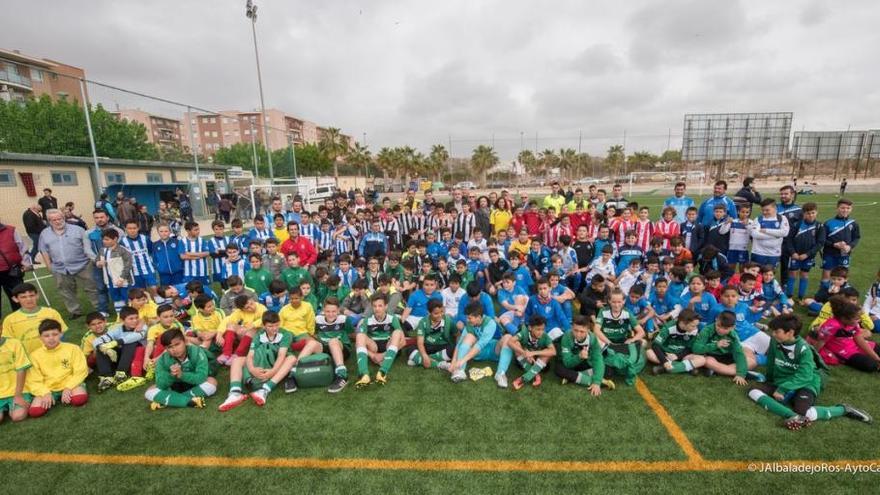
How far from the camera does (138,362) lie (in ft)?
16.0

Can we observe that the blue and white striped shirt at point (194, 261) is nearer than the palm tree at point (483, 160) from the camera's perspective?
Yes

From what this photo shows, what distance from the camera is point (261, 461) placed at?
3355 mm

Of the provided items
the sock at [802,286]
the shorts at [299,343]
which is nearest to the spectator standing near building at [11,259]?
→ the shorts at [299,343]

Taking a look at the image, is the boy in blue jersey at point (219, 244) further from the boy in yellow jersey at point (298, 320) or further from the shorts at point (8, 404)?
the shorts at point (8, 404)

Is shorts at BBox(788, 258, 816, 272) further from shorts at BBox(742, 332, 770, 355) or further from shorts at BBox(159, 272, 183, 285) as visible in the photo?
shorts at BBox(159, 272, 183, 285)

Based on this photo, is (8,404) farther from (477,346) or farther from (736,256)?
(736,256)

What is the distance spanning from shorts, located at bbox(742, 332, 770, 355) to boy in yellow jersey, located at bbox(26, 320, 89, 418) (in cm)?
784

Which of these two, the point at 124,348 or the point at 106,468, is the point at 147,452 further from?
the point at 124,348

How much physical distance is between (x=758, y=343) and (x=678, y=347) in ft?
3.26

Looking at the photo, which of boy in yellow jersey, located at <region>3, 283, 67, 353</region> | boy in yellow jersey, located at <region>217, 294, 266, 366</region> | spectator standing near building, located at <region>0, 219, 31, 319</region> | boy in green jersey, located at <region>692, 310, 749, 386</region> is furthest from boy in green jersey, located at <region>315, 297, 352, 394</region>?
spectator standing near building, located at <region>0, 219, 31, 319</region>

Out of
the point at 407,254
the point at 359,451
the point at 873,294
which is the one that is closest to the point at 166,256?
the point at 407,254

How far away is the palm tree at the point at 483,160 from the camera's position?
6094 centimetres

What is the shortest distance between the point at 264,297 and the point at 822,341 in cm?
767

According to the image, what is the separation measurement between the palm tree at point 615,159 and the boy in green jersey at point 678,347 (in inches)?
2522
